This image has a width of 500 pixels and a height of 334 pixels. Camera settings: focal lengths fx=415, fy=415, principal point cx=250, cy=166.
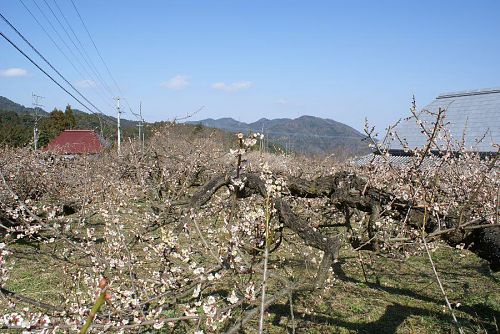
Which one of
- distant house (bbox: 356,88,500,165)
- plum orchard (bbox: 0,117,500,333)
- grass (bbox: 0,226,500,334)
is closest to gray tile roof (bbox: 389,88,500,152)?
distant house (bbox: 356,88,500,165)

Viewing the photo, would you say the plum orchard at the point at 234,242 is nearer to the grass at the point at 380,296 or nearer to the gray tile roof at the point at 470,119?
the grass at the point at 380,296

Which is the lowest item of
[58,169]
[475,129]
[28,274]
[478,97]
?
[28,274]

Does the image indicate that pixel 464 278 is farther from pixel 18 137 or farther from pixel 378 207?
pixel 18 137

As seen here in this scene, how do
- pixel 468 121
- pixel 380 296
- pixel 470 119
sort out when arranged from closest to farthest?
pixel 380 296, pixel 468 121, pixel 470 119

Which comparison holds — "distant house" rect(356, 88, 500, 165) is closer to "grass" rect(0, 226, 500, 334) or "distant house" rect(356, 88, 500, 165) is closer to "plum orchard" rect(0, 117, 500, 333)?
"grass" rect(0, 226, 500, 334)

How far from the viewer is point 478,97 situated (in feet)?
77.2

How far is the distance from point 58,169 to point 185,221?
12.2m

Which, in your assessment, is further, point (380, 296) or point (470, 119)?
point (470, 119)

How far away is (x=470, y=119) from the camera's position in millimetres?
21344

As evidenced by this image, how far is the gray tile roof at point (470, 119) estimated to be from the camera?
64.1ft

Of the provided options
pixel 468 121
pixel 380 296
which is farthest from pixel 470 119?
pixel 380 296

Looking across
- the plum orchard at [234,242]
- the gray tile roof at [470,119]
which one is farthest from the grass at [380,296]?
the gray tile roof at [470,119]

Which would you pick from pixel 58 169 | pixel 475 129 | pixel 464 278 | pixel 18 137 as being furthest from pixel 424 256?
pixel 18 137

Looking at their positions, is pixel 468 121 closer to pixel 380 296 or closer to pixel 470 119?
pixel 470 119
